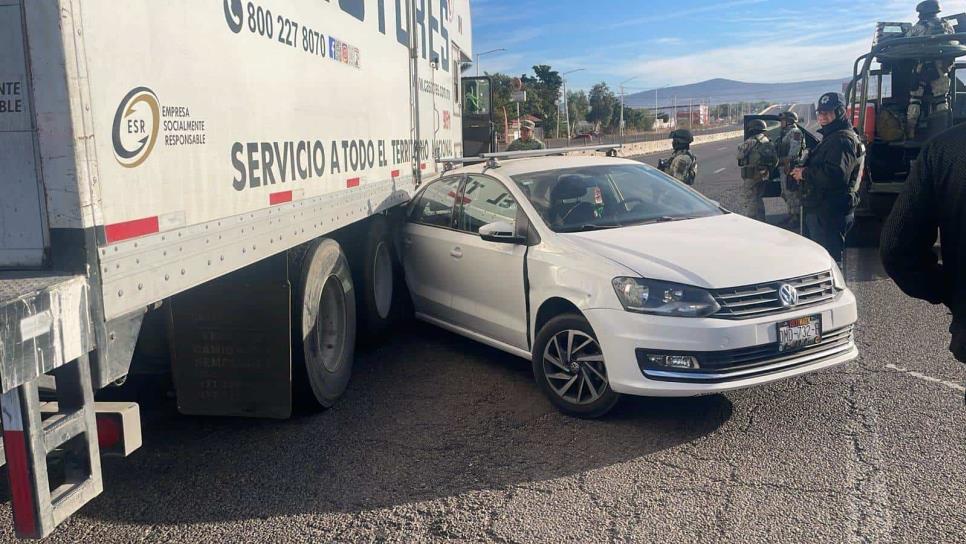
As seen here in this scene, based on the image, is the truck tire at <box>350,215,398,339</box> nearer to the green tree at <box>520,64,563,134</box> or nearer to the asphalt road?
the asphalt road

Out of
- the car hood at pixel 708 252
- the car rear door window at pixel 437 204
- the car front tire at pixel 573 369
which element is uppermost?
the car rear door window at pixel 437 204

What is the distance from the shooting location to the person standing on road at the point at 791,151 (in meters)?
10.2

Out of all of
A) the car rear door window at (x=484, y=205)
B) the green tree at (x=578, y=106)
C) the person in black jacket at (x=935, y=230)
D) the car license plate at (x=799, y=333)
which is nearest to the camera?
the person in black jacket at (x=935, y=230)

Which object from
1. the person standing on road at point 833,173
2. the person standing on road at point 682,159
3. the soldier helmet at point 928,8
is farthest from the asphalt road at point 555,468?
the soldier helmet at point 928,8

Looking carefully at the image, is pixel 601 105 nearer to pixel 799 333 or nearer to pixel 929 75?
pixel 929 75

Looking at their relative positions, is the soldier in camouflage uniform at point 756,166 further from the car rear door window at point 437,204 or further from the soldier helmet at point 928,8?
the car rear door window at point 437,204

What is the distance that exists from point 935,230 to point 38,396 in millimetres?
2763

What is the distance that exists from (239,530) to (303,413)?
1482 mm

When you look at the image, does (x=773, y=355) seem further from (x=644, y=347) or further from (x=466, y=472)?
(x=466, y=472)

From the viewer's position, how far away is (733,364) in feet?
15.2

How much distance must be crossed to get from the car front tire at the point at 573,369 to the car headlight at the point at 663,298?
35cm

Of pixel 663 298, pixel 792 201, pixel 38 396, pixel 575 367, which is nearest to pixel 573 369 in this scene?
pixel 575 367

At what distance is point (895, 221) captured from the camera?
245cm

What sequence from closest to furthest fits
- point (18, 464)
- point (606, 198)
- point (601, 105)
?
point (18, 464)
point (606, 198)
point (601, 105)
